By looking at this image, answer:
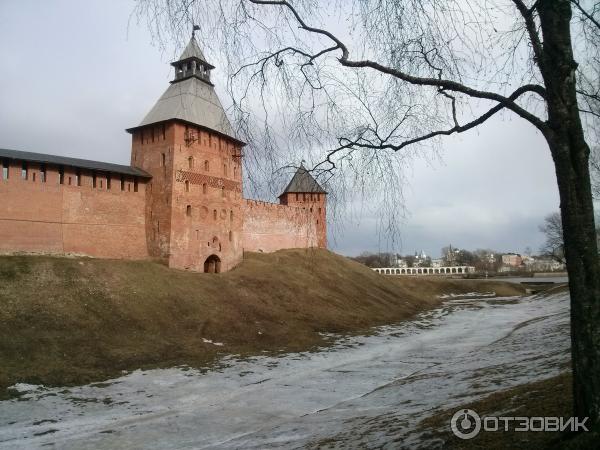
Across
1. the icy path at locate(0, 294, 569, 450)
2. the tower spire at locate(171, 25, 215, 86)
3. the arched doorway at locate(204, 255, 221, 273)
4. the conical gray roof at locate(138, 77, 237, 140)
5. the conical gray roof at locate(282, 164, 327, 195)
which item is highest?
the tower spire at locate(171, 25, 215, 86)

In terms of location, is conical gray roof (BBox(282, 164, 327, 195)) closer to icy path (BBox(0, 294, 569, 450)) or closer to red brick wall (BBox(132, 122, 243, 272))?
icy path (BBox(0, 294, 569, 450))

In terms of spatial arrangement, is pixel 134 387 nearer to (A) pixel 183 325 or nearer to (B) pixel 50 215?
Answer: (A) pixel 183 325

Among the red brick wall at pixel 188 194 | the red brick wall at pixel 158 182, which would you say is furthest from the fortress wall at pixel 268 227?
the red brick wall at pixel 158 182

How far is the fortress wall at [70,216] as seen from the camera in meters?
19.5

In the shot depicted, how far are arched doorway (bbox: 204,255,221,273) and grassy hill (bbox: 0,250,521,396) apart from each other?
1120 millimetres

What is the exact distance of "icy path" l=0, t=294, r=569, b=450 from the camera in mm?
7535

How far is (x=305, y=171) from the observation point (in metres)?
4.91

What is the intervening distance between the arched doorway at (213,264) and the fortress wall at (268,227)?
5825mm

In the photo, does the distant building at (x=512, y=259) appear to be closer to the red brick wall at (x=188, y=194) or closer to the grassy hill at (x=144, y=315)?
the grassy hill at (x=144, y=315)

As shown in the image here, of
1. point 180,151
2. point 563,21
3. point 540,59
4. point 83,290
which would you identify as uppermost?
point 180,151

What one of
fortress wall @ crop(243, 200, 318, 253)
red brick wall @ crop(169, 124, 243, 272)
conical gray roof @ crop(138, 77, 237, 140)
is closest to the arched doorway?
red brick wall @ crop(169, 124, 243, 272)

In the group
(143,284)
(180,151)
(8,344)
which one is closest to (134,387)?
(8,344)

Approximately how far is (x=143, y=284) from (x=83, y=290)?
2.68m

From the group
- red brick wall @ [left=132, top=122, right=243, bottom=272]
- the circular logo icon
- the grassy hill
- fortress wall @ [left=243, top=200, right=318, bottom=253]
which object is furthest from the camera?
fortress wall @ [left=243, top=200, right=318, bottom=253]
